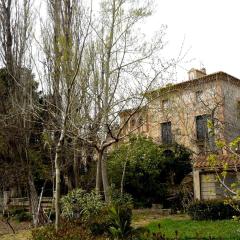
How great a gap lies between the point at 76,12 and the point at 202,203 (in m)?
6.86

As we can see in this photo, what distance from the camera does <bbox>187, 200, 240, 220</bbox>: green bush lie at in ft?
38.5

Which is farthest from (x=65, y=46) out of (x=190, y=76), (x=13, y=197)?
(x=190, y=76)

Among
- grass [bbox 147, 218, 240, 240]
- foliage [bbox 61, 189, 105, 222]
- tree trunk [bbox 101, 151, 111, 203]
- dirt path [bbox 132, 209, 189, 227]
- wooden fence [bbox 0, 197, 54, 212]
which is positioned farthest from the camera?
wooden fence [bbox 0, 197, 54, 212]

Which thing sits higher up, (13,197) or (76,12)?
(76,12)

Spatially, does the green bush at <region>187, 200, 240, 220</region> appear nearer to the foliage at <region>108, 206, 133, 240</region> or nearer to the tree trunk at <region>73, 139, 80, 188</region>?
the foliage at <region>108, 206, 133, 240</region>

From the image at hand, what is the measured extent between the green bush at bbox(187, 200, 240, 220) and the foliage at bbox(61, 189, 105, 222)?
3348 mm

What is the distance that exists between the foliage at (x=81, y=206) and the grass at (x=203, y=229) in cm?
162

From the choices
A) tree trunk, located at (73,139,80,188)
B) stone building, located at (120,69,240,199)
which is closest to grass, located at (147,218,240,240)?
stone building, located at (120,69,240,199)

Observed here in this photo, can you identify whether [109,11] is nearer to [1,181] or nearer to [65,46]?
[65,46]

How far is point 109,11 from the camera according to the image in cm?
1214

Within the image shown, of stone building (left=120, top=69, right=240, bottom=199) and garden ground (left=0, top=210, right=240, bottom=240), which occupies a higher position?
stone building (left=120, top=69, right=240, bottom=199)

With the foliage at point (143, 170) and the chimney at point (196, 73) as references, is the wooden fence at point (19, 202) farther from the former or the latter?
the chimney at point (196, 73)

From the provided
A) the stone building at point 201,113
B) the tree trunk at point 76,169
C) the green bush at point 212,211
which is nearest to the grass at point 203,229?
the green bush at point 212,211

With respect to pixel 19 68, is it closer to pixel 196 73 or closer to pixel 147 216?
pixel 147 216
